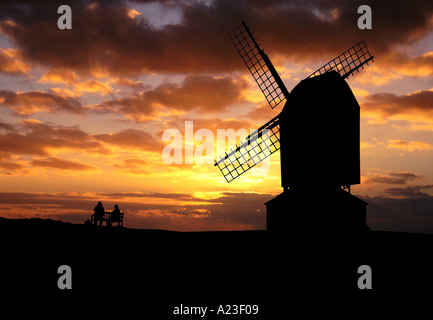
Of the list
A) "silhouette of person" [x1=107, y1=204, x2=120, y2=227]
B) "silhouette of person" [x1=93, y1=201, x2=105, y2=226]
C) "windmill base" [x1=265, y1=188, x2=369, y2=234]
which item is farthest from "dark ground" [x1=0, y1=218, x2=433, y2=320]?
"silhouette of person" [x1=93, y1=201, x2=105, y2=226]

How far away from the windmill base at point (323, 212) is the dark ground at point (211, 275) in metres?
2.88

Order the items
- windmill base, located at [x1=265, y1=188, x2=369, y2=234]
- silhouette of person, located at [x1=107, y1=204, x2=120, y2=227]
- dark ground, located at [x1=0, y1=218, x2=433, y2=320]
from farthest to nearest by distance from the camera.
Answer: silhouette of person, located at [x1=107, y1=204, x2=120, y2=227] < windmill base, located at [x1=265, y1=188, x2=369, y2=234] < dark ground, located at [x1=0, y1=218, x2=433, y2=320]

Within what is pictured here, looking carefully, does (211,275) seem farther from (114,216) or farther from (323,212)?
(114,216)

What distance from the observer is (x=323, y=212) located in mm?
19547

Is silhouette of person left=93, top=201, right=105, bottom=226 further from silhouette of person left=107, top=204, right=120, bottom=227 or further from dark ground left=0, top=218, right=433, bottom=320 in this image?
dark ground left=0, top=218, right=433, bottom=320

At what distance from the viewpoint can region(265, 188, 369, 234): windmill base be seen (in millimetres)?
19531

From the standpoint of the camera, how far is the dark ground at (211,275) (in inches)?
547

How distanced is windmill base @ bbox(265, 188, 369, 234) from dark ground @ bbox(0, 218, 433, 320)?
2885 millimetres

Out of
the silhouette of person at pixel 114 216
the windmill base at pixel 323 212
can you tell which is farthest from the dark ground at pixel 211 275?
the silhouette of person at pixel 114 216

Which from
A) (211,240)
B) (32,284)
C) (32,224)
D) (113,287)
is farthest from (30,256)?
(211,240)

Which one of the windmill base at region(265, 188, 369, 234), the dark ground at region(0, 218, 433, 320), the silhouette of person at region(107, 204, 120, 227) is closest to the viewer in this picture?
the dark ground at region(0, 218, 433, 320)

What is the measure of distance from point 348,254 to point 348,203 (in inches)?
182

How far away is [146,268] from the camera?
1509cm

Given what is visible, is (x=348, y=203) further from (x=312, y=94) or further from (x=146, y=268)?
(x=146, y=268)
